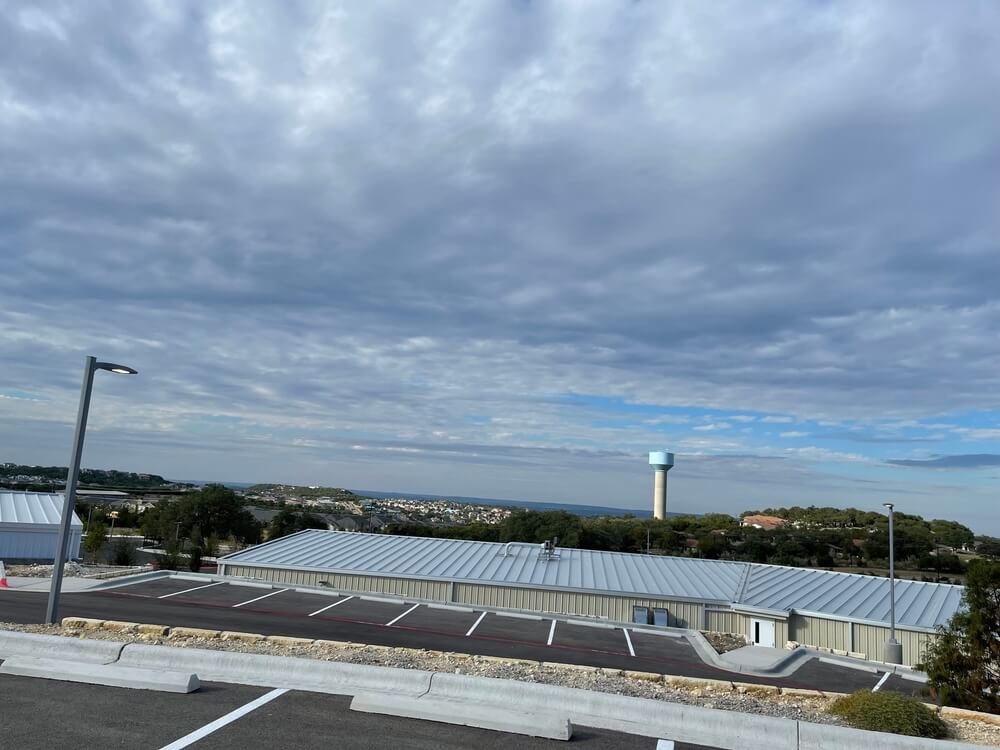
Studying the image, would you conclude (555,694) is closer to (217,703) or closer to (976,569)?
(217,703)

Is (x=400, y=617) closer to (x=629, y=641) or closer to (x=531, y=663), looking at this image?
(x=629, y=641)

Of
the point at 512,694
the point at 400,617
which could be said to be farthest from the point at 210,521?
the point at 512,694

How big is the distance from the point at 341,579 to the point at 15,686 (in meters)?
29.7

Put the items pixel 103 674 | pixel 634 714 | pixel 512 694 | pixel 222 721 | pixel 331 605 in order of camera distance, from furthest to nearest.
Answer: pixel 331 605, pixel 103 674, pixel 512 694, pixel 634 714, pixel 222 721

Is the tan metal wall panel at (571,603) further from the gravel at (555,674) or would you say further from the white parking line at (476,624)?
the gravel at (555,674)

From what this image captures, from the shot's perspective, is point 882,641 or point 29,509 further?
point 29,509

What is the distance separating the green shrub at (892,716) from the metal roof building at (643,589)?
80.8 feet

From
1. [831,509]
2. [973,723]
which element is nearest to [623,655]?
[973,723]

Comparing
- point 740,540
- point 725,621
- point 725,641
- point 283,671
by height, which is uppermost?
A: point 283,671

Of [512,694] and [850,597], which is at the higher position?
[512,694]

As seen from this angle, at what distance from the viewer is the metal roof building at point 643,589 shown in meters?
33.8

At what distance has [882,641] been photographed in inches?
1267

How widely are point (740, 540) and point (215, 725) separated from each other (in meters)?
116

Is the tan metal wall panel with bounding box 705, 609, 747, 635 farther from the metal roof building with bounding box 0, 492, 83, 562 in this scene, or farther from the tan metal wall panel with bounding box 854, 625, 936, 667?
the metal roof building with bounding box 0, 492, 83, 562
